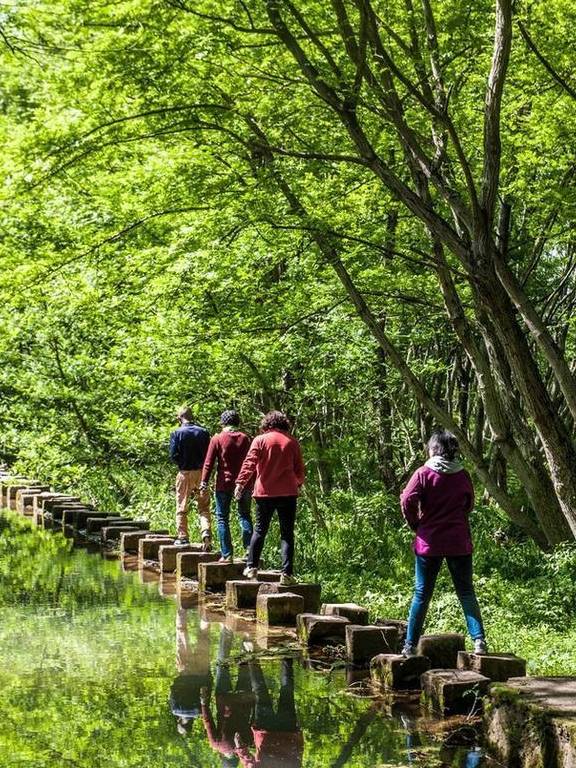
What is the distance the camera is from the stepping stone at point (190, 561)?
42.5 feet

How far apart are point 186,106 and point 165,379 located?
244 inches

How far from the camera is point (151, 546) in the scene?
14.9m

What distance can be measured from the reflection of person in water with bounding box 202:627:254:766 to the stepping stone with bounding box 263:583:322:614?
192cm

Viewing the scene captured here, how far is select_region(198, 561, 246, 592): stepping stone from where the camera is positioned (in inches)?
478

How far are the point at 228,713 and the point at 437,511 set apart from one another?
2.03 meters

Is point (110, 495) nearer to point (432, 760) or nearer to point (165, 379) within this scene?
point (165, 379)

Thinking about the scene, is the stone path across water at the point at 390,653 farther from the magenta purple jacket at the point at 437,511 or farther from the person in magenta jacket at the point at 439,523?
the magenta purple jacket at the point at 437,511

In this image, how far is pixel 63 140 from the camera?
9367 mm

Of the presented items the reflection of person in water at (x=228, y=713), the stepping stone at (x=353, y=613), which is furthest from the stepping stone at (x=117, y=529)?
the reflection of person in water at (x=228, y=713)

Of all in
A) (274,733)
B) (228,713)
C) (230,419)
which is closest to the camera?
(274,733)

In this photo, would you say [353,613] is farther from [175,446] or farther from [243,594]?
[175,446]

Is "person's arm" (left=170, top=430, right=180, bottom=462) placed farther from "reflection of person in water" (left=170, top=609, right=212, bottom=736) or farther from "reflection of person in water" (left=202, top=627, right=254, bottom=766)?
"reflection of person in water" (left=202, top=627, right=254, bottom=766)

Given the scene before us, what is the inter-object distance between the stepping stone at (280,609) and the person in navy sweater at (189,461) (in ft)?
12.3

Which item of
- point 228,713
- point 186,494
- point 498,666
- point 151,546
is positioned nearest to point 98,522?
point 151,546
